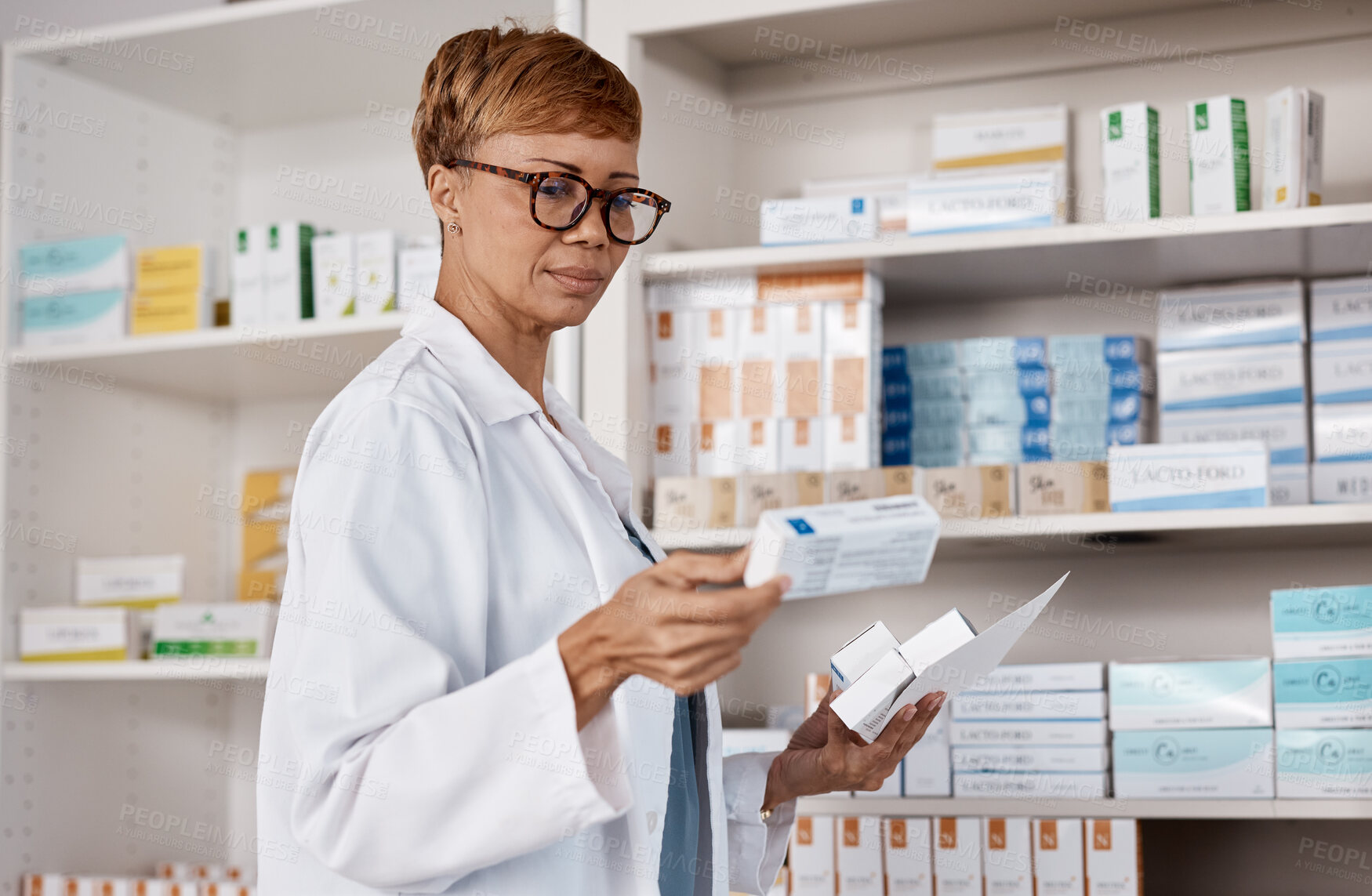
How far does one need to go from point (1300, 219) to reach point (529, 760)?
4.45 ft

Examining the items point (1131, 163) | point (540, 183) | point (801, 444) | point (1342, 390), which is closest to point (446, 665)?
point (540, 183)

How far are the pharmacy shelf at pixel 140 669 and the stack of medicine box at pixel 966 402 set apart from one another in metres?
1.09

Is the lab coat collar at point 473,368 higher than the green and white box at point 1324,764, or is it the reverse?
the lab coat collar at point 473,368

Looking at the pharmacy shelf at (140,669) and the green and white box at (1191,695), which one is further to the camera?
the pharmacy shelf at (140,669)

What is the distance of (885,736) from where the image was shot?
126 cm

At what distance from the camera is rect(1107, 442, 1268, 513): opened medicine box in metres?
1.74

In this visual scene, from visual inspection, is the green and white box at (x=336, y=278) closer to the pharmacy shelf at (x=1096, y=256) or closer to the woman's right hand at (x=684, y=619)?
the pharmacy shelf at (x=1096, y=256)

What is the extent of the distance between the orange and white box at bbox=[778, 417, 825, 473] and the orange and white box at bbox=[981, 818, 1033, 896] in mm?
563

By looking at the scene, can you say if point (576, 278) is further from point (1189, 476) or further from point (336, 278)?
point (336, 278)

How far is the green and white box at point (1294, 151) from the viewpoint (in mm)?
1768

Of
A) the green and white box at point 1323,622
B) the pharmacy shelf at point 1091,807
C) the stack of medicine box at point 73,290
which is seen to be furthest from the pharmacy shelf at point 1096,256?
the stack of medicine box at point 73,290

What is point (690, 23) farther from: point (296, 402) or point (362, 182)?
point (296, 402)

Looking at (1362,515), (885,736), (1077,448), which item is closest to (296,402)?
(1077,448)

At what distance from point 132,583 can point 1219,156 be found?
1.91 m
